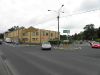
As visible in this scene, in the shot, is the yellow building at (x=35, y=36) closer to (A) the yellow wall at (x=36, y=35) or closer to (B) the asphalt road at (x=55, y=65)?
(A) the yellow wall at (x=36, y=35)

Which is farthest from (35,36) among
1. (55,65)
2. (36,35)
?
(55,65)

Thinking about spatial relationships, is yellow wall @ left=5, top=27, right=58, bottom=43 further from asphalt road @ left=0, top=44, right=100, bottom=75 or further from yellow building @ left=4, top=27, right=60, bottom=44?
asphalt road @ left=0, top=44, right=100, bottom=75

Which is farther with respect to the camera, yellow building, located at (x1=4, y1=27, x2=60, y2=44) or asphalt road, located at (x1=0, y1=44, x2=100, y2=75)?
yellow building, located at (x1=4, y1=27, x2=60, y2=44)

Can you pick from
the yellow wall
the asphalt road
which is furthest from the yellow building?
the asphalt road

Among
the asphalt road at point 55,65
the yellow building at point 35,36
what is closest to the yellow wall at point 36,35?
the yellow building at point 35,36

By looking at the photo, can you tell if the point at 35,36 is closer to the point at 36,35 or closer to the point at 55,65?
the point at 36,35

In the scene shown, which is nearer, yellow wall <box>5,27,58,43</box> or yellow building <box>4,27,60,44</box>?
yellow building <box>4,27,60,44</box>

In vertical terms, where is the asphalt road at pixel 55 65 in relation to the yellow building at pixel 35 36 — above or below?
below

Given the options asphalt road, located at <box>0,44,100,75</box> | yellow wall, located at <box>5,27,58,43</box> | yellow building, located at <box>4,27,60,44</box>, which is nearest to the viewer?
asphalt road, located at <box>0,44,100,75</box>

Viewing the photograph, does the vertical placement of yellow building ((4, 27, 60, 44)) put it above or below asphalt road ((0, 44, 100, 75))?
above

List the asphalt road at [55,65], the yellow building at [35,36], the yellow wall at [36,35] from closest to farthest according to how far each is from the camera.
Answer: the asphalt road at [55,65] → the yellow building at [35,36] → the yellow wall at [36,35]

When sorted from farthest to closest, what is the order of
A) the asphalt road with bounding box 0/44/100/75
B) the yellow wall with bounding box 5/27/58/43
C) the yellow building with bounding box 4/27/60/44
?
the yellow wall with bounding box 5/27/58/43 < the yellow building with bounding box 4/27/60/44 < the asphalt road with bounding box 0/44/100/75

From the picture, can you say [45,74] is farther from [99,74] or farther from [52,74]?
[99,74]

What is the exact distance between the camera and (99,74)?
42.4ft
